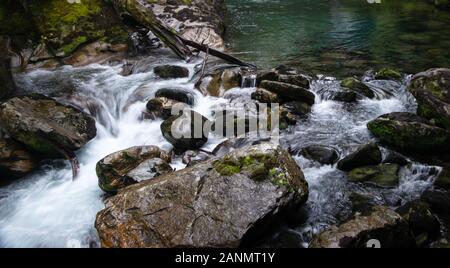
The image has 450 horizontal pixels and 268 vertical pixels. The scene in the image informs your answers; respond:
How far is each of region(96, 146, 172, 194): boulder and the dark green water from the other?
243 inches

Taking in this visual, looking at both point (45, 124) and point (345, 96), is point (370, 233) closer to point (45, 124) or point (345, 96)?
point (345, 96)

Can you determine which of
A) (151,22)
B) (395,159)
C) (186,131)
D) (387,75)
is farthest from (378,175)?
(151,22)

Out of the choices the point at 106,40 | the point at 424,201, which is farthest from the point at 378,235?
the point at 106,40

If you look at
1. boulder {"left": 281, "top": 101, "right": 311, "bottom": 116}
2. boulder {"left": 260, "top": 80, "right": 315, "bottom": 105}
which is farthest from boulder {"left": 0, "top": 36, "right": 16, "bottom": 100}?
boulder {"left": 281, "top": 101, "right": 311, "bottom": 116}

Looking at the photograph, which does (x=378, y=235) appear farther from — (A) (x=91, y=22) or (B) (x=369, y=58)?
(A) (x=91, y=22)

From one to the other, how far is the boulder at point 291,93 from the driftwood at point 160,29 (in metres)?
2.35

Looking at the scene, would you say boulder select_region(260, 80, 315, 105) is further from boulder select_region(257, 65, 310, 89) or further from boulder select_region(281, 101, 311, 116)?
boulder select_region(257, 65, 310, 89)

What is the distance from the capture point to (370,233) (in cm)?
475

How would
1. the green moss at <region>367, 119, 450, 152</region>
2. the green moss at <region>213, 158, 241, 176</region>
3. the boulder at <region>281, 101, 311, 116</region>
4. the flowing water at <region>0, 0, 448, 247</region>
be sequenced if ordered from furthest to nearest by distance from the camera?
the boulder at <region>281, 101, 311, 116</region> < the green moss at <region>367, 119, 450, 152</region> < the flowing water at <region>0, 0, 448, 247</region> < the green moss at <region>213, 158, 241, 176</region>

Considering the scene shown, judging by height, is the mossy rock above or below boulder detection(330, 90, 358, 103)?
above

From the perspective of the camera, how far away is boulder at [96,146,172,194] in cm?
660

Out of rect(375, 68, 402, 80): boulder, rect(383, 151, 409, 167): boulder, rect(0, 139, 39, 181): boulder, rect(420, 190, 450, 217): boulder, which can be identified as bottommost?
rect(0, 139, 39, 181): boulder

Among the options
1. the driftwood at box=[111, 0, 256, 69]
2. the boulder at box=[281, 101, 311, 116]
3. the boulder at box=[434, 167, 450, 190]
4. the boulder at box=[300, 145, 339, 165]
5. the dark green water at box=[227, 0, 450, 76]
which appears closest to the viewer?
the boulder at box=[434, 167, 450, 190]

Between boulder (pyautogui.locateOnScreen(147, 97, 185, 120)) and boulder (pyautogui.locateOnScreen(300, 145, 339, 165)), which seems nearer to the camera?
boulder (pyautogui.locateOnScreen(300, 145, 339, 165))
